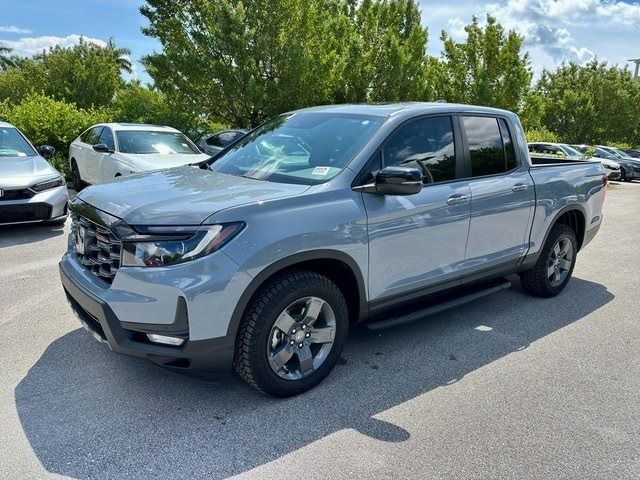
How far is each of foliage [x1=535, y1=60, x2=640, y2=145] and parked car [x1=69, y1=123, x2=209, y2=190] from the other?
3271 centimetres

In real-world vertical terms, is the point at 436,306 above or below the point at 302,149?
below

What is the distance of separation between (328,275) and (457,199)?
3.93ft

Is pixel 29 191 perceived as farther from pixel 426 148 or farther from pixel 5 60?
pixel 5 60

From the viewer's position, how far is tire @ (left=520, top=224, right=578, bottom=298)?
505cm

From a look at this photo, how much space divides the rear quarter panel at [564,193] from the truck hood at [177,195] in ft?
8.28

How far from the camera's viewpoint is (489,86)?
1978cm

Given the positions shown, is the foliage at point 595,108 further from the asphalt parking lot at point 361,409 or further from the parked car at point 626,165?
the asphalt parking lot at point 361,409

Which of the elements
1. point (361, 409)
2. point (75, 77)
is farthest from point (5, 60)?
point (361, 409)

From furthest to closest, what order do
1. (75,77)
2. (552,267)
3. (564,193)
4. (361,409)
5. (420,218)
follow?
(75,77), (552,267), (564,193), (420,218), (361,409)

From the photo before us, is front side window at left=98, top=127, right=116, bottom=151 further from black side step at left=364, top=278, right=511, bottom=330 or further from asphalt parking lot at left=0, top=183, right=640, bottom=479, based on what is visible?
black side step at left=364, top=278, right=511, bottom=330

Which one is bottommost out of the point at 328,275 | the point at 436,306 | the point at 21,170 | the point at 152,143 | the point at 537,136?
the point at 537,136

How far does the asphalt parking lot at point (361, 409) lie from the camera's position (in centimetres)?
264

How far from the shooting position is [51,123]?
12.5 meters

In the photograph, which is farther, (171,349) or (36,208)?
(36,208)
